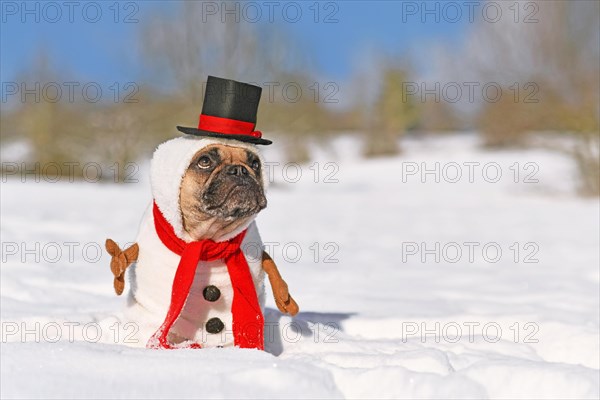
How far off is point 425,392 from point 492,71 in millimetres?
11170

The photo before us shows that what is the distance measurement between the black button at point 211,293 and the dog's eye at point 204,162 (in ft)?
1.42

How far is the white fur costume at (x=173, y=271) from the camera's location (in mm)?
2328

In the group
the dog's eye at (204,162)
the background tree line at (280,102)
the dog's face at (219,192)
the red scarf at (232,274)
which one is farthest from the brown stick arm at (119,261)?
the background tree line at (280,102)

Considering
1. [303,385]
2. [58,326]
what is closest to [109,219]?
[58,326]

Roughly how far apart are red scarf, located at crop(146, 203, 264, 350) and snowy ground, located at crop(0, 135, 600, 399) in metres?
0.21

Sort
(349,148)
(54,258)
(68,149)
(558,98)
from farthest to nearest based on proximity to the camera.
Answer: (349,148), (68,149), (558,98), (54,258)

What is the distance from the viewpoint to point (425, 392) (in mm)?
1930

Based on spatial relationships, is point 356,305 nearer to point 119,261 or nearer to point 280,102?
point 119,261

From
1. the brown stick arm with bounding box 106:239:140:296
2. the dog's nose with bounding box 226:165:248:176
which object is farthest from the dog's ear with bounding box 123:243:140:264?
the dog's nose with bounding box 226:165:248:176

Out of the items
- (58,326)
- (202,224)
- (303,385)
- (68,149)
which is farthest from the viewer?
(68,149)

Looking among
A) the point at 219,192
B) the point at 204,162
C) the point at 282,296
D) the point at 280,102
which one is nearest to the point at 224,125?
the point at 204,162

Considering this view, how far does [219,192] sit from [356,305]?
173 cm

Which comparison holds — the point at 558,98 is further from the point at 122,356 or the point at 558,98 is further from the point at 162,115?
the point at 122,356

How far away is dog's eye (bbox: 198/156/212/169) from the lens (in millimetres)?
2320
